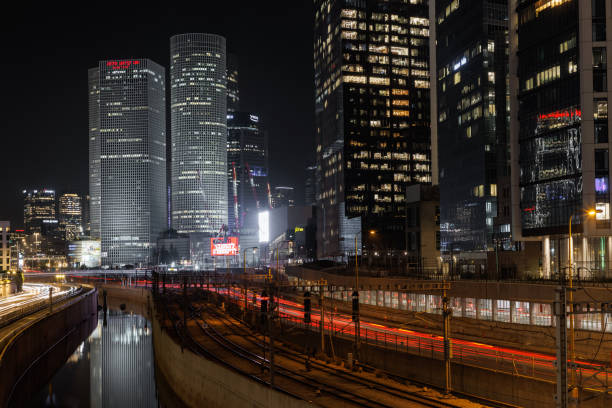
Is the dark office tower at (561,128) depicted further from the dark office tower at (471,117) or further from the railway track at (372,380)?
the dark office tower at (471,117)

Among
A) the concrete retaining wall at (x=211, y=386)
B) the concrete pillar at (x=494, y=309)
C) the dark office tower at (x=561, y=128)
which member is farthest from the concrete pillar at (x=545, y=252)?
the concrete retaining wall at (x=211, y=386)

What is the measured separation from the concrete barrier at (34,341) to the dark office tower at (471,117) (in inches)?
3560

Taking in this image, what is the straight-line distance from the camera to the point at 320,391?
4056 centimetres

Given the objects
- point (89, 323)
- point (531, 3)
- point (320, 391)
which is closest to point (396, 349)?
point (320, 391)

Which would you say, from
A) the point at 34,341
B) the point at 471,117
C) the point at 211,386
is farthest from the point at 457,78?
the point at 211,386

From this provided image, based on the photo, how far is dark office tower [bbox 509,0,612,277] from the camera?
3393 inches

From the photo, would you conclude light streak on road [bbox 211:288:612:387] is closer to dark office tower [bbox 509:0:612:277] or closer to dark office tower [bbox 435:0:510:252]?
dark office tower [bbox 509:0:612:277]

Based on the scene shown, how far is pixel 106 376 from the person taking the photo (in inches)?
3046

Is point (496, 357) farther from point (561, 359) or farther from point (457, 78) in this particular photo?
point (457, 78)

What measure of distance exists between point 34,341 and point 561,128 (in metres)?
76.2

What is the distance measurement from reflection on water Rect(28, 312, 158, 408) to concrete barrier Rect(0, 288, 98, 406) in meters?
3.30

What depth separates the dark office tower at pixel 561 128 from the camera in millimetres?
86188

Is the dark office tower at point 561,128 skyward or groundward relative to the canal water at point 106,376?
skyward

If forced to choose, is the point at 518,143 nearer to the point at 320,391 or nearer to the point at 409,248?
the point at 320,391
